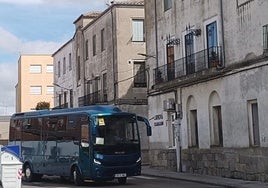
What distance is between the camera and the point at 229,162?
79.0ft

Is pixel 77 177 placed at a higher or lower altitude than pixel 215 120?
lower

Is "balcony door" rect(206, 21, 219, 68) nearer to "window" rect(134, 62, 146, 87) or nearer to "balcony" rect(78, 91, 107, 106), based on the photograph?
"window" rect(134, 62, 146, 87)

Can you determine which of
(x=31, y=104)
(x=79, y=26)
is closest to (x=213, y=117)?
(x=79, y=26)

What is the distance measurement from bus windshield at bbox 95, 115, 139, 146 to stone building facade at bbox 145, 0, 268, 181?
4.28m

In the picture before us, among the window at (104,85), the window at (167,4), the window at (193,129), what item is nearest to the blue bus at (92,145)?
the window at (193,129)

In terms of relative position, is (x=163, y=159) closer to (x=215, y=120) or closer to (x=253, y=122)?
(x=215, y=120)

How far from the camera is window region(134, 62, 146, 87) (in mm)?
39625

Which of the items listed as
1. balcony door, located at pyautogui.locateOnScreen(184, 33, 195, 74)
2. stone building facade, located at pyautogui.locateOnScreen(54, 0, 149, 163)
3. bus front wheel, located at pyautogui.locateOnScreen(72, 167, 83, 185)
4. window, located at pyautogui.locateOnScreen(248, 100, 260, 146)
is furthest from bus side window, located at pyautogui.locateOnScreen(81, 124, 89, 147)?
stone building facade, located at pyautogui.locateOnScreen(54, 0, 149, 163)

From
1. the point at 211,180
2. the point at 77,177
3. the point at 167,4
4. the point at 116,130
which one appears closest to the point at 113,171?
the point at 77,177

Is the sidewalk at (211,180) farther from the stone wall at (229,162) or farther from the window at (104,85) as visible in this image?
the window at (104,85)

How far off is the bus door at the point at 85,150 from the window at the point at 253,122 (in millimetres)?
6470

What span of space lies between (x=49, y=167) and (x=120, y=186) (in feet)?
13.7

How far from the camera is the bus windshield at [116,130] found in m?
22.3

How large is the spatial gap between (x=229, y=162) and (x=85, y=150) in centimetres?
630
